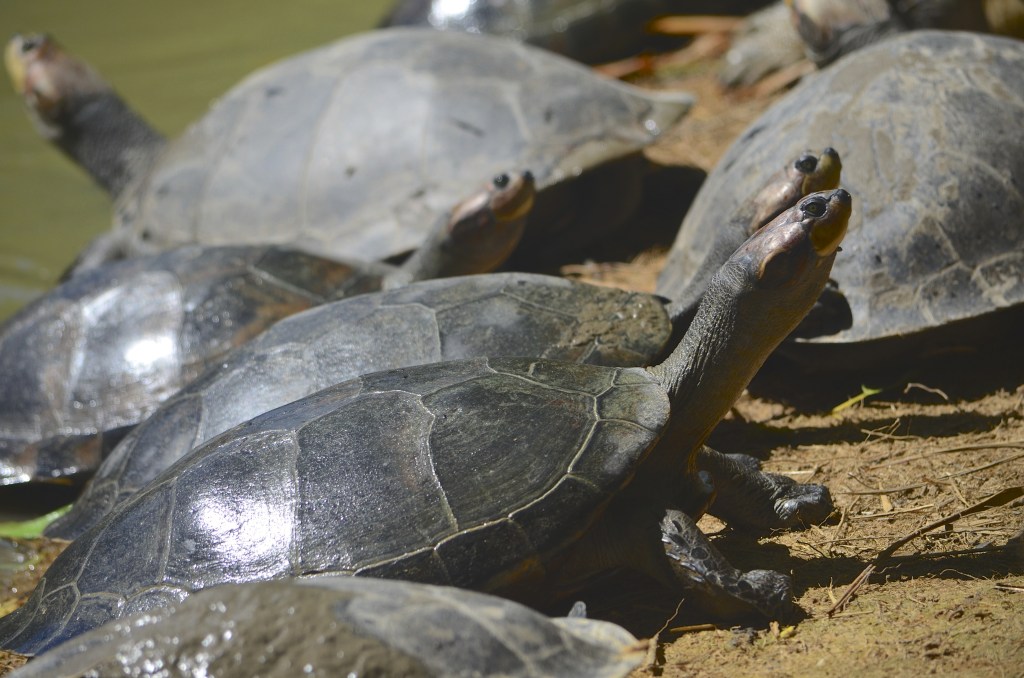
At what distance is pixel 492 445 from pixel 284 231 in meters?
3.70

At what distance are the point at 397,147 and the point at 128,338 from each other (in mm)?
1947

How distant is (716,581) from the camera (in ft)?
9.09

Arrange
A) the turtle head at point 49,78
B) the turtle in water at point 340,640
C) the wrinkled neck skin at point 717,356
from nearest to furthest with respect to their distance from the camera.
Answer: the turtle in water at point 340,640 < the wrinkled neck skin at point 717,356 < the turtle head at point 49,78

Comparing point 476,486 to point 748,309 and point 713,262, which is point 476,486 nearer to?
point 748,309

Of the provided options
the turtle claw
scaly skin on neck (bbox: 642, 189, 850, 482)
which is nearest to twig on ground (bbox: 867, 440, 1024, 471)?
the turtle claw

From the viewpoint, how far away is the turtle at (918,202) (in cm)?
390

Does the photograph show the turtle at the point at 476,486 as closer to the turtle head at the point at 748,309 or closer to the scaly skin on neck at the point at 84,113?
the turtle head at the point at 748,309

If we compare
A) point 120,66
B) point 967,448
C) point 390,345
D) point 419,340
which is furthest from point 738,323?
point 120,66

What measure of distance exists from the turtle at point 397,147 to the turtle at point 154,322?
2.51ft

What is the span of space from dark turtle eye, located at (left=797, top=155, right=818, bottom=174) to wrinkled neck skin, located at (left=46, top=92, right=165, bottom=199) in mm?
6583

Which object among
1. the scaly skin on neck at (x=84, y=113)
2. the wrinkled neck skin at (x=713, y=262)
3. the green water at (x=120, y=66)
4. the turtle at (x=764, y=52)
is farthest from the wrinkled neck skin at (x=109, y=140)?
the wrinkled neck skin at (x=713, y=262)

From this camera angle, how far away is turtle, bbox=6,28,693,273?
5883 mm

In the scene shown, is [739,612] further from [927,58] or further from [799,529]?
[927,58]

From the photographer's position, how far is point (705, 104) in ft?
27.6
